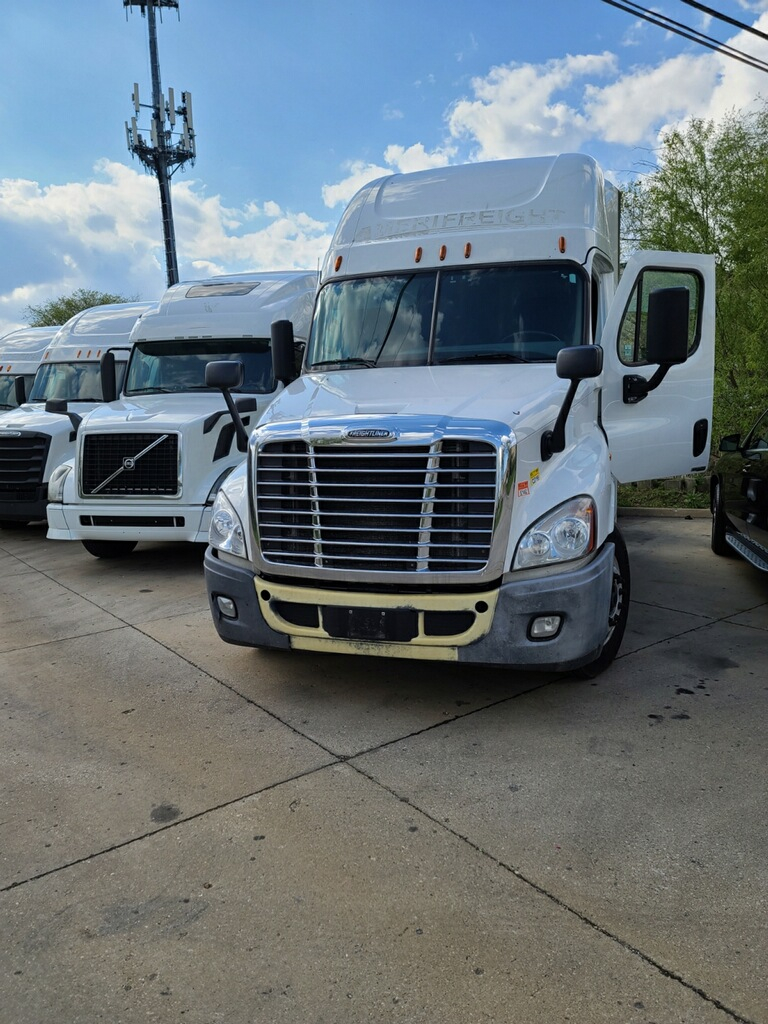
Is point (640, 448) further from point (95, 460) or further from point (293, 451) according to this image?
point (95, 460)

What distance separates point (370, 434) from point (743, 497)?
3956 millimetres

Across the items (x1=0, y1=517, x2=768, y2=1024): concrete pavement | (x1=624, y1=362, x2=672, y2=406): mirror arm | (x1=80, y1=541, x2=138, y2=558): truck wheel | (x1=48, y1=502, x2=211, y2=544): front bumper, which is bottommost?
(x1=0, y1=517, x2=768, y2=1024): concrete pavement

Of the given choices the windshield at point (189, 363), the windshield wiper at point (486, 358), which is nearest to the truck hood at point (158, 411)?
the windshield at point (189, 363)

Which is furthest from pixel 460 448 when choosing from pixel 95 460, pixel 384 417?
pixel 95 460

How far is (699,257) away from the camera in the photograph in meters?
5.84

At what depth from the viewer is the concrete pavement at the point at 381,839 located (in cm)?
243

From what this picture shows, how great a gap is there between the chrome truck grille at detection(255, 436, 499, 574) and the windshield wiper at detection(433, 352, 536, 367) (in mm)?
1274

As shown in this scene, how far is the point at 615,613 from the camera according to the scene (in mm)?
4879

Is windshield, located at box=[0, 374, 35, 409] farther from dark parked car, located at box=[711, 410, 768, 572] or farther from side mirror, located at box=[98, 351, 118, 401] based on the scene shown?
dark parked car, located at box=[711, 410, 768, 572]

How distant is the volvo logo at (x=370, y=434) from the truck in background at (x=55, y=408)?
6317mm

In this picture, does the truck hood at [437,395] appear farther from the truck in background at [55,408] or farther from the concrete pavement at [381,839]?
the truck in background at [55,408]

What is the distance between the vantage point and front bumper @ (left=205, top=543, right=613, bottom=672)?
400 centimetres

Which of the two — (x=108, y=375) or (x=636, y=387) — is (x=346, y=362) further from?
(x=108, y=375)

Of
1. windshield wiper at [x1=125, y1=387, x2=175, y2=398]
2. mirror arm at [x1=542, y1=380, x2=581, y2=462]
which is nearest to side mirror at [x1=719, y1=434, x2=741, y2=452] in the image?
mirror arm at [x1=542, y1=380, x2=581, y2=462]
